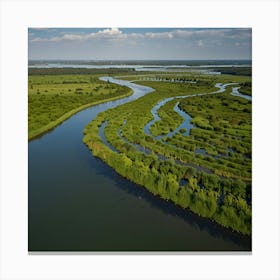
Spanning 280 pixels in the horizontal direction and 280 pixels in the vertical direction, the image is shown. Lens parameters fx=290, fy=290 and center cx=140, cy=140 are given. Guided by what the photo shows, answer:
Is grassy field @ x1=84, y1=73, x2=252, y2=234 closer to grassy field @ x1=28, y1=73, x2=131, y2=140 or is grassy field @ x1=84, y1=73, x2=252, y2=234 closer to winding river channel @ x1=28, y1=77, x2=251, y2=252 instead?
winding river channel @ x1=28, y1=77, x2=251, y2=252

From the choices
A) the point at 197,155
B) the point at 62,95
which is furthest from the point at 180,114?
the point at 62,95

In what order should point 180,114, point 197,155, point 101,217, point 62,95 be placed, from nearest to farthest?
point 101,217
point 197,155
point 180,114
point 62,95

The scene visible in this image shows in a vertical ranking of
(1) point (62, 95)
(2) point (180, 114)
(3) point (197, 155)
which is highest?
(1) point (62, 95)

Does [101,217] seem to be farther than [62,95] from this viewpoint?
No

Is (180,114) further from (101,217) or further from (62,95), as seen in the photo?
(101,217)

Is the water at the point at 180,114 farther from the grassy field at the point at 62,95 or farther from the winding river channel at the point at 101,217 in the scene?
the winding river channel at the point at 101,217
